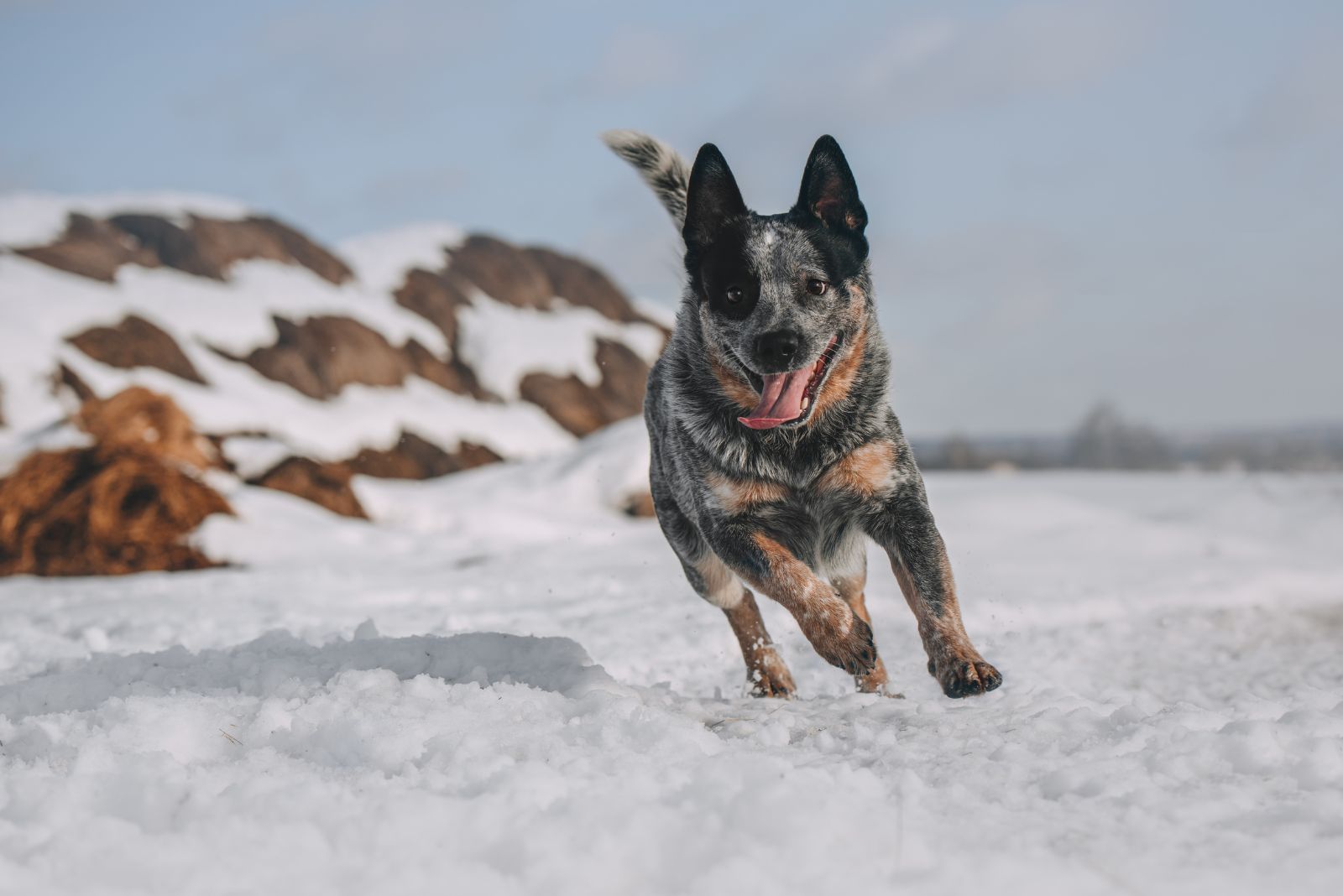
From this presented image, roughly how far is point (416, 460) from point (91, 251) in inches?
208

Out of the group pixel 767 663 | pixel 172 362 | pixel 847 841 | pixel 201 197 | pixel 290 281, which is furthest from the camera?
pixel 201 197

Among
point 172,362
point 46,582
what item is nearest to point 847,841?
point 46,582

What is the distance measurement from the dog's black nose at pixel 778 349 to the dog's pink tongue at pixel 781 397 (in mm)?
79

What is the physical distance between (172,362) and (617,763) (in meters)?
11.7

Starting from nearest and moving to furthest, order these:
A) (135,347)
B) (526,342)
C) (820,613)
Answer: (820,613) < (135,347) < (526,342)

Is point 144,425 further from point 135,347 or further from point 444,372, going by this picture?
point 444,372

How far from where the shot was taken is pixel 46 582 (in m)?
7.09

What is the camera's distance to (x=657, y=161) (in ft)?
13.4

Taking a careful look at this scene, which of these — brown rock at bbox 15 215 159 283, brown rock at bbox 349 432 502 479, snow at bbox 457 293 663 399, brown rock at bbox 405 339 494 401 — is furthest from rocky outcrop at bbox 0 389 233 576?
snow at bbox 457 293 663 399

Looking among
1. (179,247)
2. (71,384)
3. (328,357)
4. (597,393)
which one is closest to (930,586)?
(71,384)

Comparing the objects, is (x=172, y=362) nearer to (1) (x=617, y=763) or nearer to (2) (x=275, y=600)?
(2) (x=275, y=600)

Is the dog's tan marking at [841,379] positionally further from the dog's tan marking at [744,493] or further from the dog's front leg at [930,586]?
the dog's front leg at [930,586]

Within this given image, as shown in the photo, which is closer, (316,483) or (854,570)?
(854,570)

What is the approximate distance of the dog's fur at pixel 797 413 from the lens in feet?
10.5
